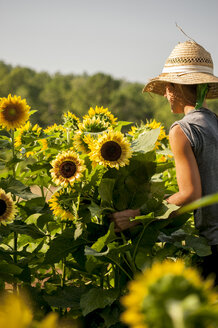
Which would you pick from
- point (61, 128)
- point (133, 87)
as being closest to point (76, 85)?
point (133, 87)

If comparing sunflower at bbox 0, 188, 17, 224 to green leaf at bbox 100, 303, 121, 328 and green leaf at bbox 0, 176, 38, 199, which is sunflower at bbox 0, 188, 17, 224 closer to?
green leaf at bbox 0, 176, 38, 199

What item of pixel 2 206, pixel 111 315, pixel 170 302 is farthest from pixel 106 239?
pixel 170 302

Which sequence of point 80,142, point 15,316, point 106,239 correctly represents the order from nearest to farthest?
point 15,316 < point 106,239 < point 80,142

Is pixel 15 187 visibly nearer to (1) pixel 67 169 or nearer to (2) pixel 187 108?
(1) pixel 67 169

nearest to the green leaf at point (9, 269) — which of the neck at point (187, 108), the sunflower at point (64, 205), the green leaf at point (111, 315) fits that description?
the sunflower at point (64, 205)

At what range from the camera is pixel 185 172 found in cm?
159

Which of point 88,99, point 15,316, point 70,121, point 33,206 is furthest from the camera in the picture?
point 88,99

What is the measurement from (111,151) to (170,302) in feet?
4.00

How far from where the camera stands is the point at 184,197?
1.59 meters

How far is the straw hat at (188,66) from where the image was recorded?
176 cm

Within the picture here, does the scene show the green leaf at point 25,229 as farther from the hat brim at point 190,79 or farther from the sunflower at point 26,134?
the hat brim at point 190,79

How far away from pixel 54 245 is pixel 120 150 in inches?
17.5

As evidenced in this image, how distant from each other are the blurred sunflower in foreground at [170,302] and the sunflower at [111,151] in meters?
1.18

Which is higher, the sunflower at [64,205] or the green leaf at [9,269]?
the sunflower at [64,205]
